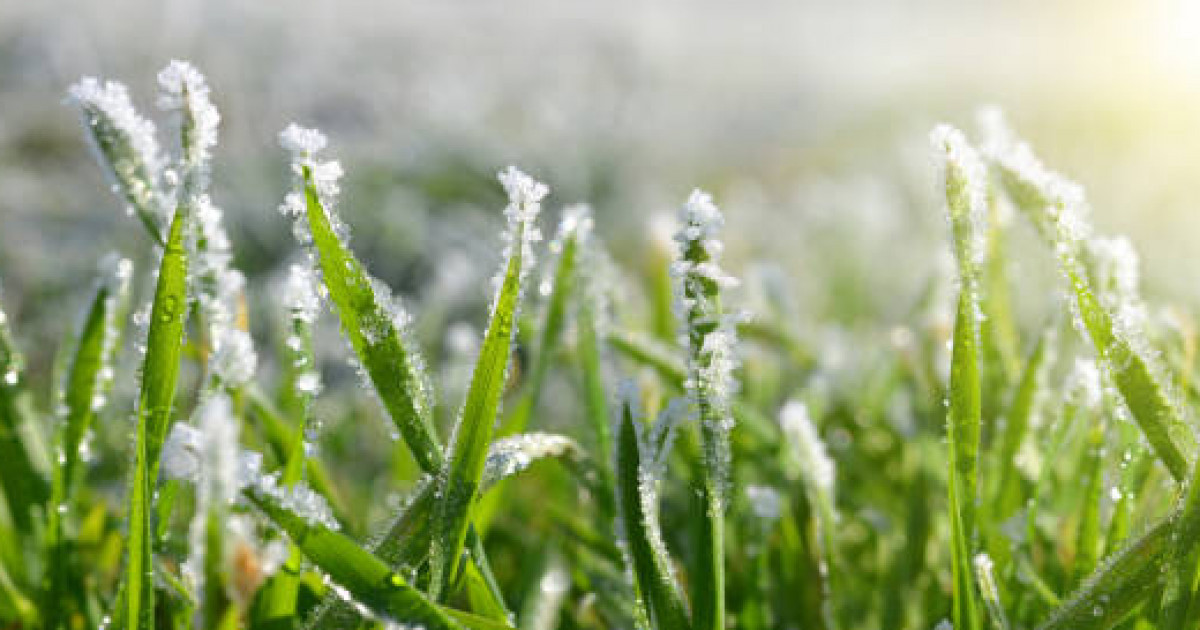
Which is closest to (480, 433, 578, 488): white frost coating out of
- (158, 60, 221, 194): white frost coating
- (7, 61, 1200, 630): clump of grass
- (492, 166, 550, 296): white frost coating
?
(7, 61, 1200, 630): clump of grass

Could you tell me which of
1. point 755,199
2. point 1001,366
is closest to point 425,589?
point 1001,366

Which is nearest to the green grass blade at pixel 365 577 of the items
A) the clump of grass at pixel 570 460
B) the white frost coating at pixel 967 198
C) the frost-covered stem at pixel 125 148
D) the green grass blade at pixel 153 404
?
the clump of grass at pixel 570 460

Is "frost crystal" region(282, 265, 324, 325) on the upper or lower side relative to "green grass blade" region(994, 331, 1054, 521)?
lower

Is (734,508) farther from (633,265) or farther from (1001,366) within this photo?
(633,265)

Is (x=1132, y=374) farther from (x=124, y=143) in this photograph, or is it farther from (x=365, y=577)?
(x=124, y=143)

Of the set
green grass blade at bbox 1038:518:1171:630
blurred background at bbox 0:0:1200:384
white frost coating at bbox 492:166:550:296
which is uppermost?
blurred background at bbox 0:0:1200:384

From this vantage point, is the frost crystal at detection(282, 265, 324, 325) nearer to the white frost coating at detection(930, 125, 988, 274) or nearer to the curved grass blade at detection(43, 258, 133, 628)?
the curved grass blade at detection(43, 258, 133, 628)

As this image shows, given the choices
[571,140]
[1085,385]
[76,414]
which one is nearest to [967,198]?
[1085,385]

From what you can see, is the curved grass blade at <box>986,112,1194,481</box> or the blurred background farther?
the blurred background
